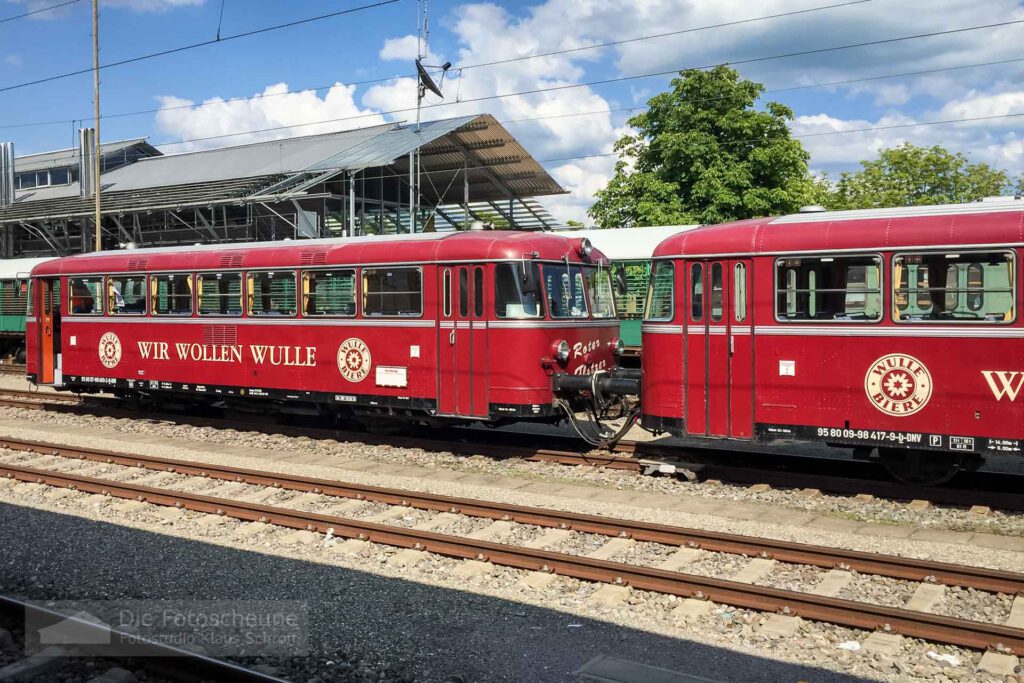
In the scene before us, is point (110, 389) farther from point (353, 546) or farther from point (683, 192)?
point (683, 192)

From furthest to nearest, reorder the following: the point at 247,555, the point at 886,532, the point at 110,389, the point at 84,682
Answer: the point at 110,389 < the point at 886,532 < the point at 247,555 < the point at 84,682

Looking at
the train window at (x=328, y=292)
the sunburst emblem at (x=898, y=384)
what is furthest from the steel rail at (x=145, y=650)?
the train window at (x=328, y=292)

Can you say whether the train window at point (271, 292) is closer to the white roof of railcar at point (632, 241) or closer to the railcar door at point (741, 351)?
the railcar door at point (741, 351)

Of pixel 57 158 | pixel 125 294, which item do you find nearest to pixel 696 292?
pixel 125 294

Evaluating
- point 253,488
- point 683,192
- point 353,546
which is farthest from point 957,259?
point 683,192

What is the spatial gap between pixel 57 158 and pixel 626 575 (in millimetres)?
56781

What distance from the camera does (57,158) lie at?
54688mm

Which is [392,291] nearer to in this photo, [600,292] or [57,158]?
[600,292]

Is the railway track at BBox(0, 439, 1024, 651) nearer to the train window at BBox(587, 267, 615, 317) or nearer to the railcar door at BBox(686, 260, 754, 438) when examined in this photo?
the railcar door at BBox(686, 260, 754, 438)

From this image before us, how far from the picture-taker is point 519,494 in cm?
1116

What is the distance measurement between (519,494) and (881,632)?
5.35 metres

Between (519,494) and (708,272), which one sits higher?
(708,272)

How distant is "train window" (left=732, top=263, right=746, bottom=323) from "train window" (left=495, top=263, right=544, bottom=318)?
2886 mm

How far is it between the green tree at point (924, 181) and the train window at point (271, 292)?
37.1 m
